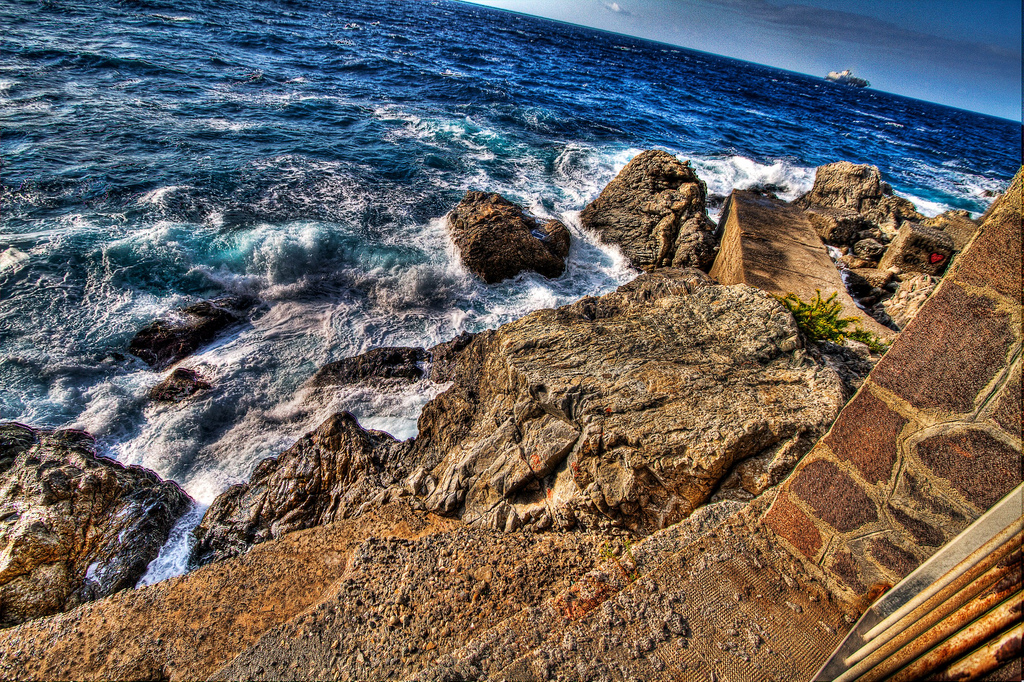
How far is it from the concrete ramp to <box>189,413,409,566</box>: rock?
6.08 meters

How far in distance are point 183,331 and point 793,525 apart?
27.0ft

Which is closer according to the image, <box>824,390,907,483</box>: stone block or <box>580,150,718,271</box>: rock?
<box>824,390,907,483</box>: stone block

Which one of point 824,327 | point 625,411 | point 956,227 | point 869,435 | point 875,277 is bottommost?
point 625,411

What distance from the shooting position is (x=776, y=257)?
748 cm

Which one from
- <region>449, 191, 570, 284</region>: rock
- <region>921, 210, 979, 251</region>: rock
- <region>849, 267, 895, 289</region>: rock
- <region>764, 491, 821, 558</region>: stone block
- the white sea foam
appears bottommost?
the white sea foam

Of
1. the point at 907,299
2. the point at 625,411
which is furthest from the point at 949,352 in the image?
the point at 907,299

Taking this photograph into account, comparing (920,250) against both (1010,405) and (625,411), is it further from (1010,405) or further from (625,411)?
(1010,405)

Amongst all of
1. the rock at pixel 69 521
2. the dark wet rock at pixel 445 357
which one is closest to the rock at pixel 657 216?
the dark wet rock at pixel 445 357

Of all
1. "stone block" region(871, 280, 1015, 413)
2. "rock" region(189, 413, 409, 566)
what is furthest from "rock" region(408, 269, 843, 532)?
"stone block" region(871, 280, 1015, 413)

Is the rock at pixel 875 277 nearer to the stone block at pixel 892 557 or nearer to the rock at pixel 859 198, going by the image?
the rock at pixel 859 198

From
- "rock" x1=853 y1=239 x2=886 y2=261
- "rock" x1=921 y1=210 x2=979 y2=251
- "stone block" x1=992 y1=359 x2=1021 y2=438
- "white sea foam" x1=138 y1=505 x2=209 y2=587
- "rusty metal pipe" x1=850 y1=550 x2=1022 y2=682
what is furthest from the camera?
"rock" x1=853 y1=239 x2=886 y2=261

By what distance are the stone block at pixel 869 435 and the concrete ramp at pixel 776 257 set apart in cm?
479

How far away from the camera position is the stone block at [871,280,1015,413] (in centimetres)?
180

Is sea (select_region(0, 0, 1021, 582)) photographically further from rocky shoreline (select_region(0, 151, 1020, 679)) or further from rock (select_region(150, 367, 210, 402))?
rocky shoreline (select_region(0, 151, 1020, 679))
